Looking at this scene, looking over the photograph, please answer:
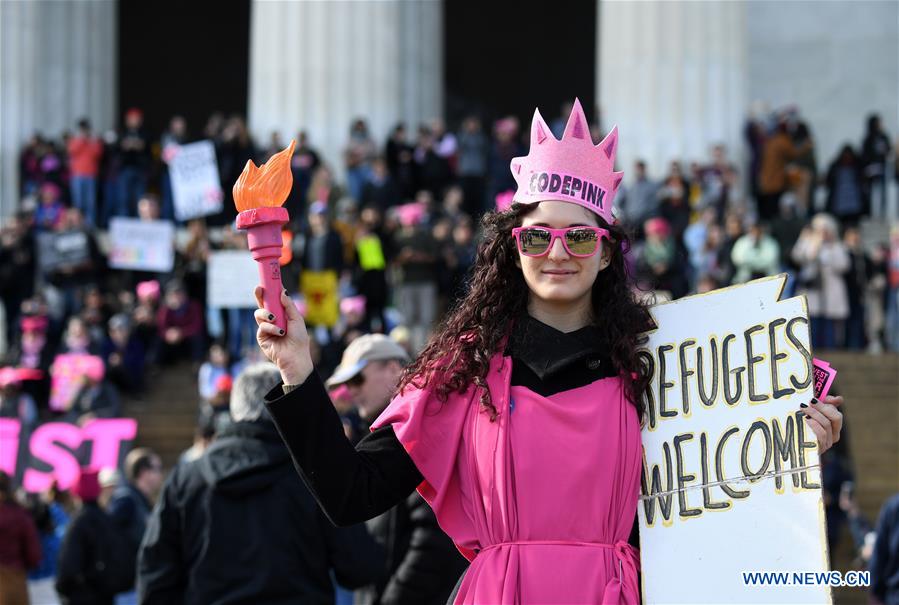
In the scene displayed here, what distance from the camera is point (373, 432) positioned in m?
4.49

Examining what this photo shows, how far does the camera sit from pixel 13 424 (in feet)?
55.0

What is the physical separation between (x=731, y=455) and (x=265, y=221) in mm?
1237

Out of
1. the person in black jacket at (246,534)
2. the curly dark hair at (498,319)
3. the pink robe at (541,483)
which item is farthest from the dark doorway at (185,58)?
the pink robe at (541,483)

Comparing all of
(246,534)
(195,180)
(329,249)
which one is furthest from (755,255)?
(246,534)

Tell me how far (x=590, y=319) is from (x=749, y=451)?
546mm

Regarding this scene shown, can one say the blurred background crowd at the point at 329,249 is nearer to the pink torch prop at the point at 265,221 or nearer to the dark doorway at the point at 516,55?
the pink torch prop at the point at 265,221

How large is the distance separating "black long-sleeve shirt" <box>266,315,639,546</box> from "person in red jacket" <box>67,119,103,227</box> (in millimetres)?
20079

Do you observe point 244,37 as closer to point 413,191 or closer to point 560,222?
point 413,191

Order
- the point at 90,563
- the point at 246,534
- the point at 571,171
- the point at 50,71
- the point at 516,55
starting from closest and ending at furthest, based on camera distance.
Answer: the point at 571,171, the point at 246,534, the point at 90,563, the point at 50,71, the point at 516,55

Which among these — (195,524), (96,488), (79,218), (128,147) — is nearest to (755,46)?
(128,147)

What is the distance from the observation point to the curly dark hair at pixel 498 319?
4.41 m

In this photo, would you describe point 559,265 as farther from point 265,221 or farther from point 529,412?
point 265,221

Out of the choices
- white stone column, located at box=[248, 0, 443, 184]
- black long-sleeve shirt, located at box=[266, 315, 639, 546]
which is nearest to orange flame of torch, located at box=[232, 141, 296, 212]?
black long-sleeve shirt, located at box=[266, 315, 639, 546]

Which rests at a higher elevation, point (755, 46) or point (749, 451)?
point (755, 46)
